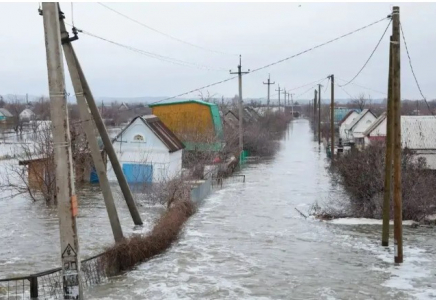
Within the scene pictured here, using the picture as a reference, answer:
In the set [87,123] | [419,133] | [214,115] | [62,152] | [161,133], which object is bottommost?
[62,152]

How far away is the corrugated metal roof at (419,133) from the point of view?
31062 millimetres

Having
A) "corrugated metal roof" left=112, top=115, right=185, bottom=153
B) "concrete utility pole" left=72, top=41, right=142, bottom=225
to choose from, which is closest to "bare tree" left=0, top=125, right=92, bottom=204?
"corrugated metal roof" left=112, top=115, right=185, bottom=153

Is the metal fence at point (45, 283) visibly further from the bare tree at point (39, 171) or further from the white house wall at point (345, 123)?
the white house wall at point (345, 123)

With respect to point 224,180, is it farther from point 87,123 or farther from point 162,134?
point 87,123

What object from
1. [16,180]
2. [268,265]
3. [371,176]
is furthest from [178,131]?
[268,265]

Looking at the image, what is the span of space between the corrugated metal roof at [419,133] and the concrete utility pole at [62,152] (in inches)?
1045

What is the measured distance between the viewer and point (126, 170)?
2911 cm

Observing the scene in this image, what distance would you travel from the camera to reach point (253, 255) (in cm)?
1418

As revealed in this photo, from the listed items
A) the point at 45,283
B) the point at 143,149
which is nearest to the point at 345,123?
the point at 143,149

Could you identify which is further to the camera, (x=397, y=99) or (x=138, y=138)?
(x=138, y=138)

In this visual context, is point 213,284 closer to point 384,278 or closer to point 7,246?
point 384,278

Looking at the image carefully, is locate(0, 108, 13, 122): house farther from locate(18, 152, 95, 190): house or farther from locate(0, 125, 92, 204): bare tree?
locate(18, 152, 95, 190): house

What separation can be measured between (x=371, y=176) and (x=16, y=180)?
1995 centimetres

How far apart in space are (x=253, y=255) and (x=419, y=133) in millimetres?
21593
